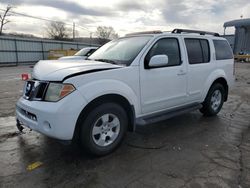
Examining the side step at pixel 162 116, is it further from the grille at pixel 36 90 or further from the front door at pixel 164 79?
the grille at pixel 36 90

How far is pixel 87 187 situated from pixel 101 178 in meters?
0.25

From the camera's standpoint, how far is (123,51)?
400 cm

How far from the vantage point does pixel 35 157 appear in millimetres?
3340

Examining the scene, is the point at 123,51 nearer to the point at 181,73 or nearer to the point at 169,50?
the point at 169,50

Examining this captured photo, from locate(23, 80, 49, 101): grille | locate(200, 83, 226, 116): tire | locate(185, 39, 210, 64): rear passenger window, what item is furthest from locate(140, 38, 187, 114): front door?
locate(23, 80, 49, 101): grille

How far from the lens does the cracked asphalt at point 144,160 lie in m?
2.76

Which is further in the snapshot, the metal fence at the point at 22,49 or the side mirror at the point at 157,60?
the metal fence at the point at 22,49

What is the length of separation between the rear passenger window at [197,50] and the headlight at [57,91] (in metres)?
2.72

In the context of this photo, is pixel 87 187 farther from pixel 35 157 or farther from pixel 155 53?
pixel 155 53

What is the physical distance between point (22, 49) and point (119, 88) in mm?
24171

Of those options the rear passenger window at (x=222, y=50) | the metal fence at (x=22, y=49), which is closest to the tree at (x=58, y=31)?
the metal fence at (x=22, y=49)

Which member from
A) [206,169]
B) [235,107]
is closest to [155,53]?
[206,169]

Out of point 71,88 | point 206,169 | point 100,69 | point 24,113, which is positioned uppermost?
point 100,69

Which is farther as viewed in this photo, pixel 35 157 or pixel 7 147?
pixel 7 147
